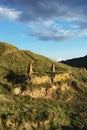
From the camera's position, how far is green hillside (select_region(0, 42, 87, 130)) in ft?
172

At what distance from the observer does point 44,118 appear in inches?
2100

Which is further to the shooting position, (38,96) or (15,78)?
(15,78)

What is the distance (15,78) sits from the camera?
62.9 m

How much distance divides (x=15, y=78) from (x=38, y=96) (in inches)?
184

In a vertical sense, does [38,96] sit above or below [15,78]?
below

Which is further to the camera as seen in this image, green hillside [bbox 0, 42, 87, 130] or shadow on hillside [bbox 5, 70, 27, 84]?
shadow on hillside [bbox 5, 70, 27, 84]

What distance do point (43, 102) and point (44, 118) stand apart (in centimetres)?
752

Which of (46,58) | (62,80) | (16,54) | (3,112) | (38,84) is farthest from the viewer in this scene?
(46,58)

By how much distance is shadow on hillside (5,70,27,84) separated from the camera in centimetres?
6180

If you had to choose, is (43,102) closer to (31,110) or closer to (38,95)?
(38,95)

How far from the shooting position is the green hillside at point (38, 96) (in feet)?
172

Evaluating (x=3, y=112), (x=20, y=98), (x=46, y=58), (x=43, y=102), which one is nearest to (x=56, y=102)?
(x=43, y=102)

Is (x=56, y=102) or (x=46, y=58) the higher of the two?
(x=46, y=58)

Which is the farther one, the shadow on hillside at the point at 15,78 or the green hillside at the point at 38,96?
the shadow on hillside at the point at 15,78
